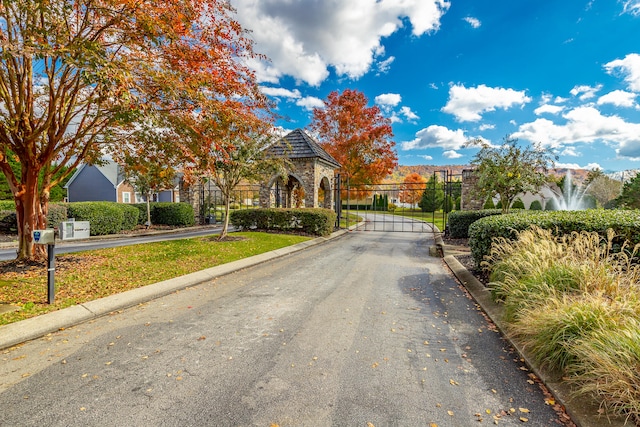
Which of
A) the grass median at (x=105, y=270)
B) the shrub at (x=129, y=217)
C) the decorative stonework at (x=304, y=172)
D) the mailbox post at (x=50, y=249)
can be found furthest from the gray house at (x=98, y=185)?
the mailbox post at (x=50, y=249)

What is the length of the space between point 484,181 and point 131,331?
1031 cm

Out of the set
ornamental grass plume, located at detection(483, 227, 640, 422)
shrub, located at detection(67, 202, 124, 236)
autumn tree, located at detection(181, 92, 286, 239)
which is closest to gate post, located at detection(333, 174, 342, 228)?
autumn tree, located at detection(181, 92, 286, 239)

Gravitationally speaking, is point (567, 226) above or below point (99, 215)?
above

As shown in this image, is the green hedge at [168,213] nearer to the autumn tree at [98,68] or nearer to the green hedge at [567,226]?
the autumn tree at [98,68]

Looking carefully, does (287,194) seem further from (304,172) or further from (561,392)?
(561,392)

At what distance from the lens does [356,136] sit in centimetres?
2491

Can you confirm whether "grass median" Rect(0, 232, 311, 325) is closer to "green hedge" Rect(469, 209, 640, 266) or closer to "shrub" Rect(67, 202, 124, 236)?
"green hedge" Rect(469, 209, 640, 266)

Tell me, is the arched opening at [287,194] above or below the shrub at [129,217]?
above

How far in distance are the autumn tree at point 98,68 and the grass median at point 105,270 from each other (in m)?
1.12

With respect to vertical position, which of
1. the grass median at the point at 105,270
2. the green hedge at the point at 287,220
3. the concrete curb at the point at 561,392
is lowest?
the concrete curb at the point at 561,392

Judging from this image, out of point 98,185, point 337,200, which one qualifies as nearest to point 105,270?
point 337,200

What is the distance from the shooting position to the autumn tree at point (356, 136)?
83.0ft

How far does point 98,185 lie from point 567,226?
39969 millimetres

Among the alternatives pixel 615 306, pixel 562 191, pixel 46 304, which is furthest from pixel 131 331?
pixel 562 191
